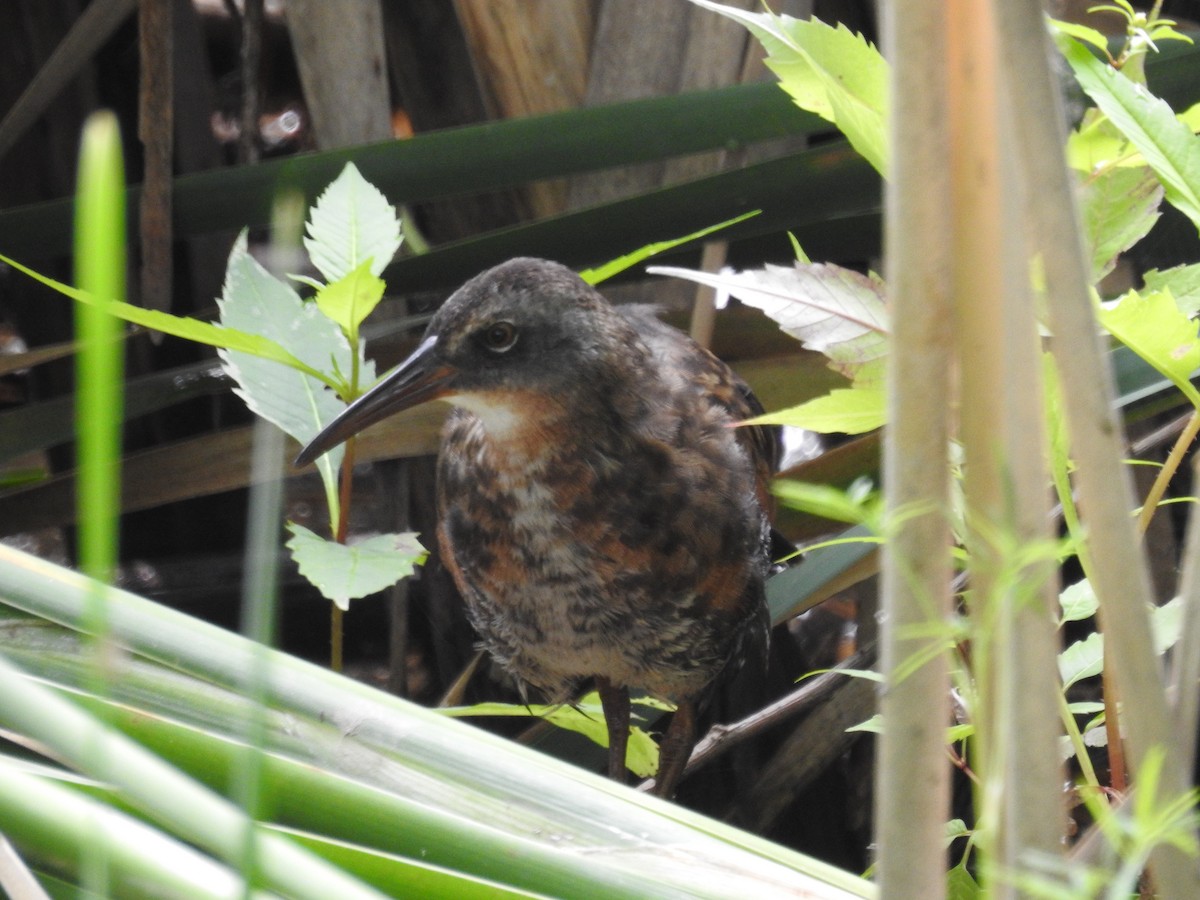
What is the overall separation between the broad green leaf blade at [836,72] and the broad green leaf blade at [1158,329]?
16 centimetres

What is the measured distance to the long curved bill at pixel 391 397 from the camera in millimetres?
1382

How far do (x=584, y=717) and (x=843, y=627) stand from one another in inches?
41.3

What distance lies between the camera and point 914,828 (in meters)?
0.49

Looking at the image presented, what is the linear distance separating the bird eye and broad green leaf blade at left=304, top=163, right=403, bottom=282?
0.92 ft

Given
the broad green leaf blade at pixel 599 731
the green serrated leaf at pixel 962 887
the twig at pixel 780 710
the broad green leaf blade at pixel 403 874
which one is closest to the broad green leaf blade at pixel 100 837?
the broad green leaf blade at pixel 403 874

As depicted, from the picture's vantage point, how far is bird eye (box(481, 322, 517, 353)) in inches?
62.2

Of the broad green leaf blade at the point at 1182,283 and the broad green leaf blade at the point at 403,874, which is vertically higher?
the broad green leaf blade at the point at 1182,283

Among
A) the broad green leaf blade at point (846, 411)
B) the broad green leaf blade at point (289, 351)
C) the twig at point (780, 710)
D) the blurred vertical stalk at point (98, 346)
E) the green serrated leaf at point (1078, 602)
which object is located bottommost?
the blurred vertical stalk at point (98, 346)

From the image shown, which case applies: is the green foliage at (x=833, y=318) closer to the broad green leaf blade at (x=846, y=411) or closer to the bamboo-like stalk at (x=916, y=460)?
the broad green leaf blade at (x=846, y=411)

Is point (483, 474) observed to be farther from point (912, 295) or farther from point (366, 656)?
point (912, 295)

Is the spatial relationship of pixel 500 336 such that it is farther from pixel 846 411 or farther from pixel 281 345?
pixel 846 411

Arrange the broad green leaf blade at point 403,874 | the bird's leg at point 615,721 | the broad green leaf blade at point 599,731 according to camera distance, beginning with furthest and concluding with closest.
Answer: the bird's leg at point 615,721 → the broad green leaf blade at point 599,731 → the broad green leaf blade at point 403,874

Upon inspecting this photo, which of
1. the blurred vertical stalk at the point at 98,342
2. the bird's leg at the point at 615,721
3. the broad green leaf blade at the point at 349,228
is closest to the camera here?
the blurred vertical stalk at the point at 98,342

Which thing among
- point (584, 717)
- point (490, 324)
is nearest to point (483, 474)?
point (490, 324)
